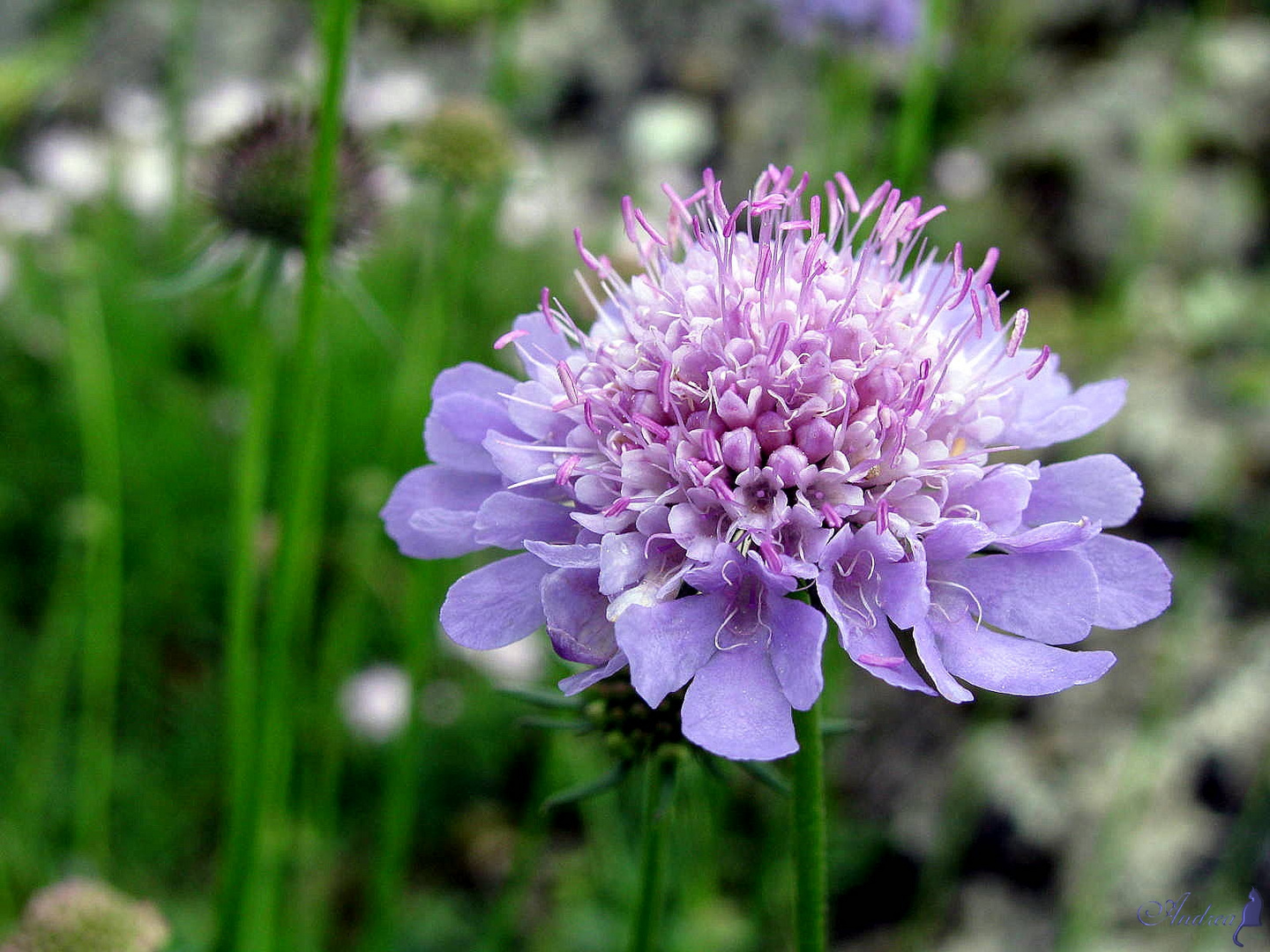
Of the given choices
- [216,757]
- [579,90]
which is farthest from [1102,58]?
[216,757]

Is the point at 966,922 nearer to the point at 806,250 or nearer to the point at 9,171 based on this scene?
the point at 806,250

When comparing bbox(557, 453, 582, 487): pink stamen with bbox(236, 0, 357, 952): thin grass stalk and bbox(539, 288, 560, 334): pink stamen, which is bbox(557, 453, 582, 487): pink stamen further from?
bbox(236, 0, 357, 952): thin grass stalk

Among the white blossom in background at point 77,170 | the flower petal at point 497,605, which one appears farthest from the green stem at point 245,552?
the white blossom in background at point 77,170

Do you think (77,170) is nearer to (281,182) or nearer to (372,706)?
(372,706)

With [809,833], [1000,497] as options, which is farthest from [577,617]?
[1000,497]

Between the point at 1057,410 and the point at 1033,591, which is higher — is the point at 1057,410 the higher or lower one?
the higher one

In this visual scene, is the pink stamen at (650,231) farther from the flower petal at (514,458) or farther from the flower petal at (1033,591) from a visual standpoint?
the flower petal at (1033,591)

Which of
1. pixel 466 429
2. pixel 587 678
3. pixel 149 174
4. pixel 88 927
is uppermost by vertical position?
pixel 149 174
